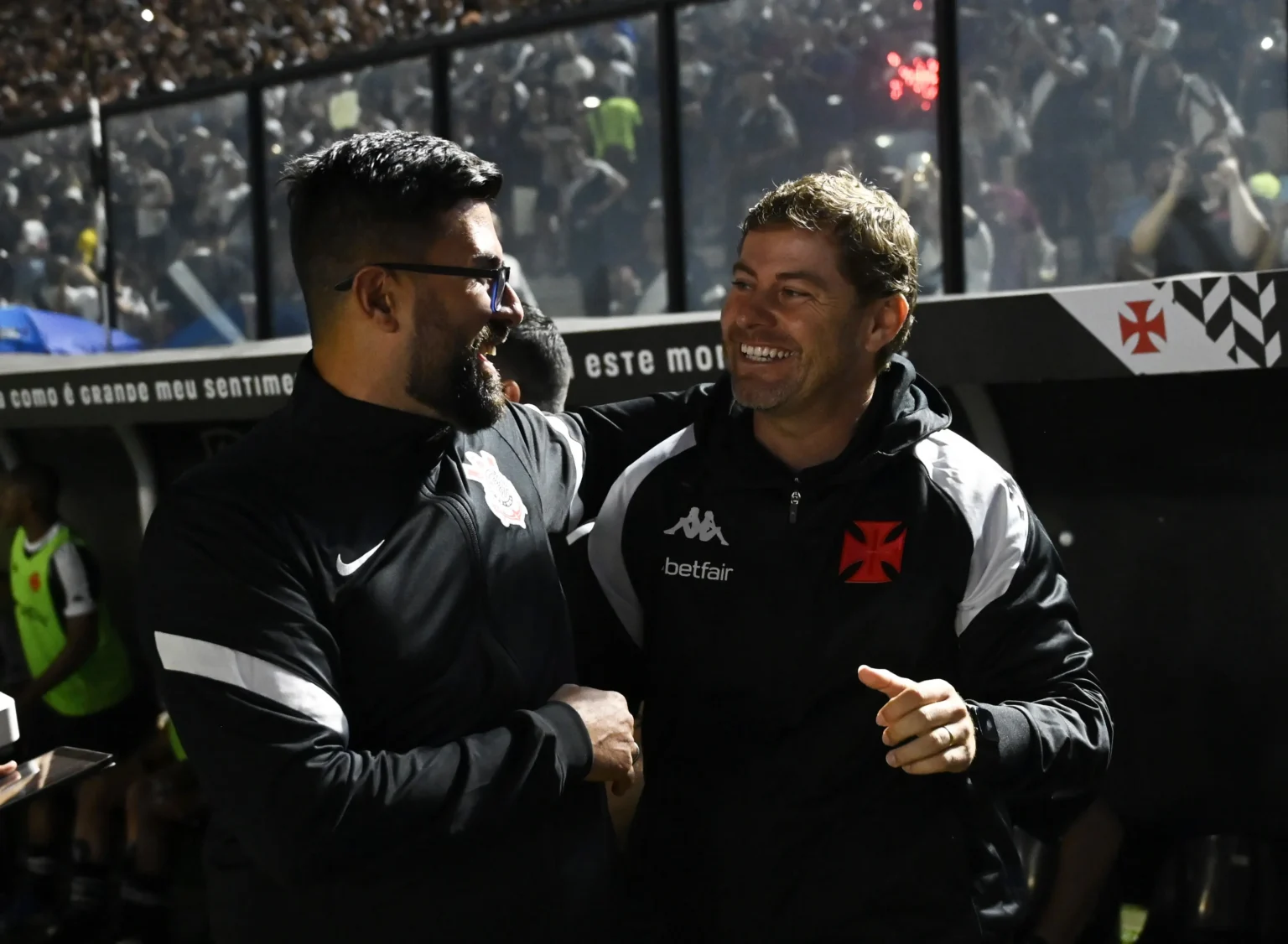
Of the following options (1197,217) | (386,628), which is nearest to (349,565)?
(386,628)

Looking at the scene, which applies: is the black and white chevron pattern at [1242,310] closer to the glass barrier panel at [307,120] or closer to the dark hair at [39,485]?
the dark hair at [39,485]

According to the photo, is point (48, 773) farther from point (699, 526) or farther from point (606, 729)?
point (699, 526)

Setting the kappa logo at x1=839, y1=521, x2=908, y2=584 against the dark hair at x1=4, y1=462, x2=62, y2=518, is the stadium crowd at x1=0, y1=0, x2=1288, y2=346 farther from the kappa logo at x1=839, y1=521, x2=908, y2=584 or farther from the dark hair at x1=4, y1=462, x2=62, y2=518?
the kappa logo at x1=839, y1=521, x2=908, y2=584

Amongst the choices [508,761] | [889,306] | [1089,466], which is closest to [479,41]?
[1089,466]

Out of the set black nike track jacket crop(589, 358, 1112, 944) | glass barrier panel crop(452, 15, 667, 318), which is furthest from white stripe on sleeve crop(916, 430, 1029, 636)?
glass barrier panel crop(452, 15, 667, 318)

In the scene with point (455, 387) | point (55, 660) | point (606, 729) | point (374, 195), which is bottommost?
point (55, 660)

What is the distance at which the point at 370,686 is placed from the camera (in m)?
1.46

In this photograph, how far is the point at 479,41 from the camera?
20.8 ft

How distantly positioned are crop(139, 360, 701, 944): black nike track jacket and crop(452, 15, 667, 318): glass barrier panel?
14.1 feet

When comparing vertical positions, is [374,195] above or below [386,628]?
above

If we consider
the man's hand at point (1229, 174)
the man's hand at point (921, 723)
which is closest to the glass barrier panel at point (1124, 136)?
the man's hand at point (1229, 174)

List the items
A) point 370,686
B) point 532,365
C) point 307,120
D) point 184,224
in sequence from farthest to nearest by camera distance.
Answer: point 184,224 → point 307,120 → point 532,365 → point 370,686

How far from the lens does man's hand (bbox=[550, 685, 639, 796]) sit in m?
1.53

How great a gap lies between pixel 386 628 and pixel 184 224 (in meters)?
6.57
